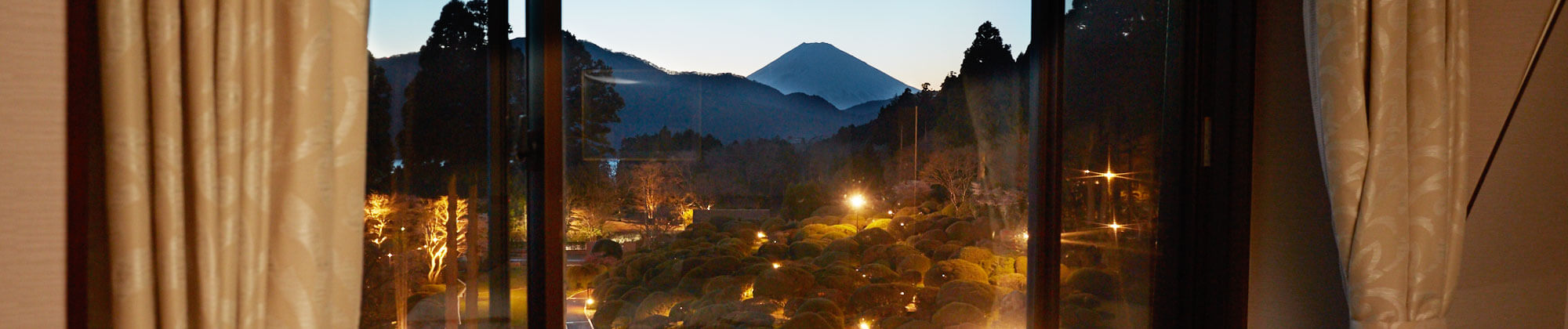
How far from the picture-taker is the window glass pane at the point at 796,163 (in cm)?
149

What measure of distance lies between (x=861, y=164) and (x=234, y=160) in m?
1.14

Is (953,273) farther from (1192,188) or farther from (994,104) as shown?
(1192,188)

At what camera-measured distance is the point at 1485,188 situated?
159cm

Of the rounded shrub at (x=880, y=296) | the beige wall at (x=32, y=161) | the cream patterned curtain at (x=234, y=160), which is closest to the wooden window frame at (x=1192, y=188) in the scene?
the rounded shrub at (x=880, y=296)

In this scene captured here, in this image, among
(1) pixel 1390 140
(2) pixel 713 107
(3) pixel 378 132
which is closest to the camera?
(3) pixel 378 132

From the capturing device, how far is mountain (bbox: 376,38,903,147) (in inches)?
58.2

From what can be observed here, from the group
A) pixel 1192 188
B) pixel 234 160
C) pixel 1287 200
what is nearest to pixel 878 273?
pixel 1192 188

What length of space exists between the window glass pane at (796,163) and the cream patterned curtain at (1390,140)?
57cm

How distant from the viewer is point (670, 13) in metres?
1.53

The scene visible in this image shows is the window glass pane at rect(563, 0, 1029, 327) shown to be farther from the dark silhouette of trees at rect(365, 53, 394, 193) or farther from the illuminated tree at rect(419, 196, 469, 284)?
the dark silhouette of trees at rect(365, 53, 394, 193)

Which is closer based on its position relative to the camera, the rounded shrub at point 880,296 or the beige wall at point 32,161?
the beige wall at point 32,161

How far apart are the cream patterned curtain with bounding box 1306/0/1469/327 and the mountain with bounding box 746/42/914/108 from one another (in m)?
0.86

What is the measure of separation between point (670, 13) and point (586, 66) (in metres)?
0.20

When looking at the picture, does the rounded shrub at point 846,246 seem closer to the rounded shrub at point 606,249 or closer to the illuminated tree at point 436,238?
the rounded shrub at point 606,249
